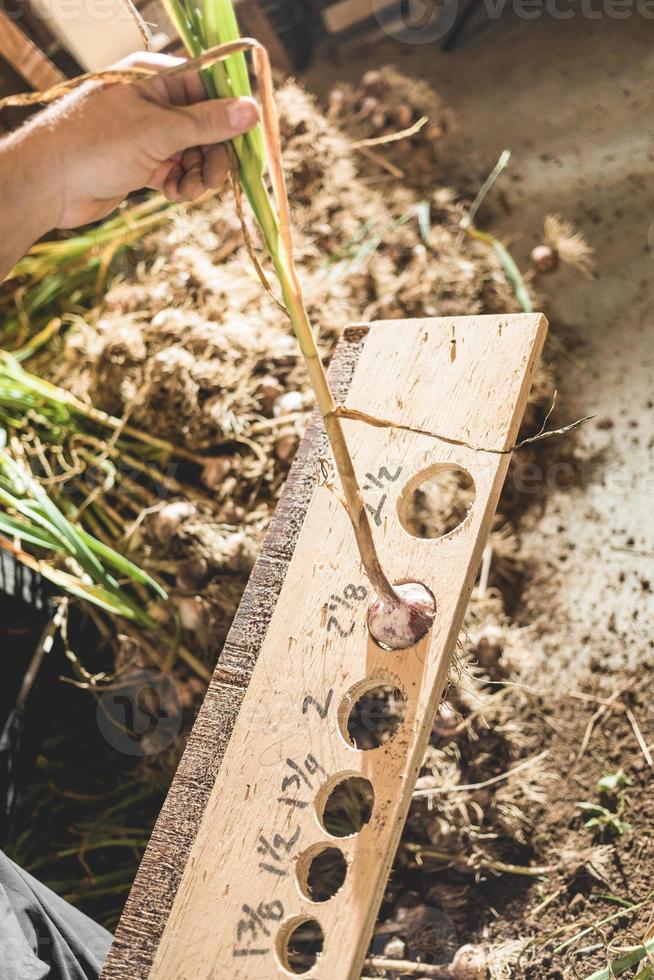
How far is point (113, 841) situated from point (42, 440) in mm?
781

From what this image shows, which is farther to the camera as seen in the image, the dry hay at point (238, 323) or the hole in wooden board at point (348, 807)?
the dry hay at point (238, 323)

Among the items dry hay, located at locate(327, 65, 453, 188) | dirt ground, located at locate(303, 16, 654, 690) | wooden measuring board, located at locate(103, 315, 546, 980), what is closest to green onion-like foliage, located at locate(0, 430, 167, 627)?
wooden measuring board, located at locate(103, 315, 546, 980)

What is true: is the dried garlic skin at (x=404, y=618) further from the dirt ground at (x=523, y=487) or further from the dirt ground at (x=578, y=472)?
the dirt ground at (x=578, y=472)

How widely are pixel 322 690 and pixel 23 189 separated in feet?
2.57

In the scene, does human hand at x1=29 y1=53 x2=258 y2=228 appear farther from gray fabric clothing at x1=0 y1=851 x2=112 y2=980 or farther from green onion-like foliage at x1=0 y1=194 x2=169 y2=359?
gray fabric clothing at x1=0 y1=851 x2=112 y2=980

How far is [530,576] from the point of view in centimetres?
140

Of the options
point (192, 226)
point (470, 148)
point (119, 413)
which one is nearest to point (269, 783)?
point (119, 413)

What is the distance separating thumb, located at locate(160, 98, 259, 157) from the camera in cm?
68

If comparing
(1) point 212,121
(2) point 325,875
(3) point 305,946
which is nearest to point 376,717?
(2) point 325,875

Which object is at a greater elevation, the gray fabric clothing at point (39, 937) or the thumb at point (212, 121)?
the thumb at point (212, 121)

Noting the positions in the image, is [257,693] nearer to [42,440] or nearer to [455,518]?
[455,518]

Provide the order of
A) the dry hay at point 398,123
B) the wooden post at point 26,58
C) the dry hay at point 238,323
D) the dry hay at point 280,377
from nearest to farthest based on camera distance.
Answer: the dry hay at point 280,377 → the dry hay at point 238,323 → the wooden post at point 26,58 → the dry hay at point 398,123

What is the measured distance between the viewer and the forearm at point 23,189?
3.08 ft

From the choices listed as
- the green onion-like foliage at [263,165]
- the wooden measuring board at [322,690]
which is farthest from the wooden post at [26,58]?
the wooden measuring board at [322,690]
